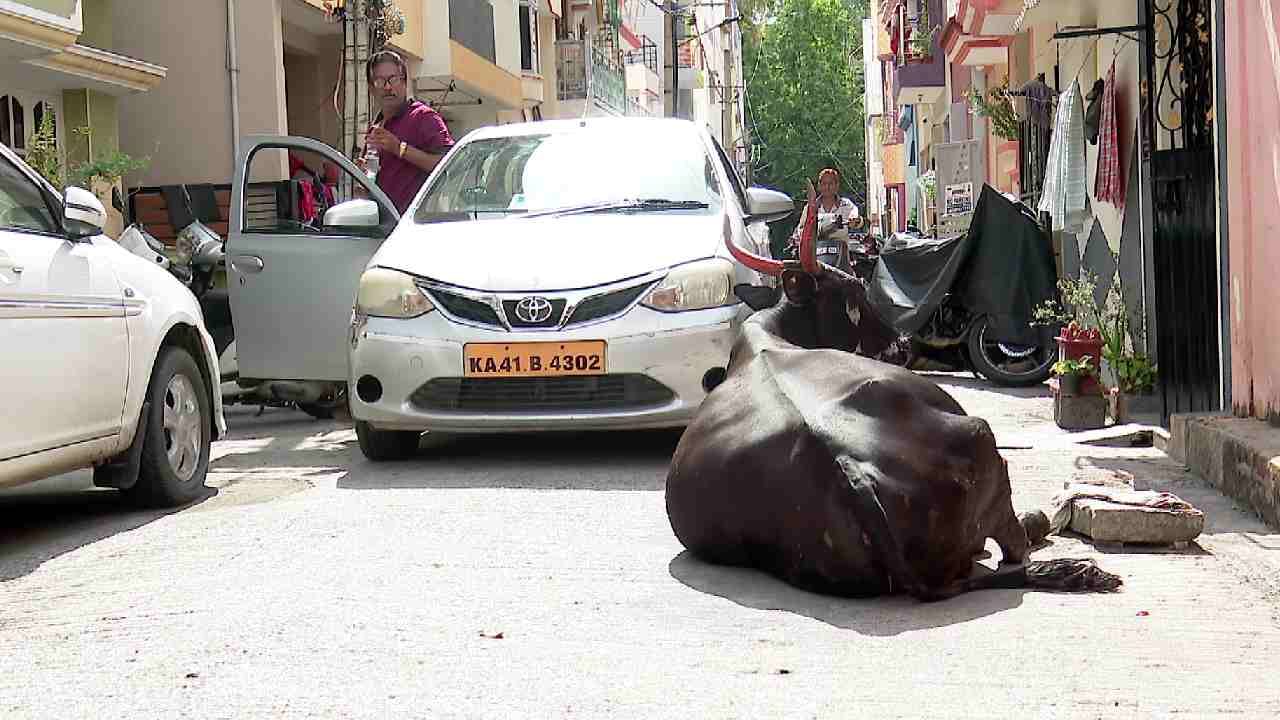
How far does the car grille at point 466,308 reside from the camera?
822cm

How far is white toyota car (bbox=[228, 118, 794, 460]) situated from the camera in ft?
→ 26.7

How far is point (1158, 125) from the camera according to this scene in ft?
34.0

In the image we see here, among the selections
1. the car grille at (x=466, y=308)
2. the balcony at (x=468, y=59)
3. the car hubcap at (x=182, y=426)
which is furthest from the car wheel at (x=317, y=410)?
the balcony at (x=468, y=59)

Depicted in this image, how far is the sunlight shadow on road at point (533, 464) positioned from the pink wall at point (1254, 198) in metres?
2.87

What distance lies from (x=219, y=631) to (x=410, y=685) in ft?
3.01

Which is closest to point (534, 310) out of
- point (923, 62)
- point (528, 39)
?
point (923, 62)

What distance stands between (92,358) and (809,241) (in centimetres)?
303

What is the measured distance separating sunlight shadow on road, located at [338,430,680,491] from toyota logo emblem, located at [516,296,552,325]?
77cm

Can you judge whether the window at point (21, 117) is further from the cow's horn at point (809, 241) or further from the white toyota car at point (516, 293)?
the cow's horn at point (809, 241)

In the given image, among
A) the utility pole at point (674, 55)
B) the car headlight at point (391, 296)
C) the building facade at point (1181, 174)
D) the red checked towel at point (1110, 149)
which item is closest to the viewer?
the building facade at point (1181, 174)

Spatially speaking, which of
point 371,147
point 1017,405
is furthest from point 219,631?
point 1017,405

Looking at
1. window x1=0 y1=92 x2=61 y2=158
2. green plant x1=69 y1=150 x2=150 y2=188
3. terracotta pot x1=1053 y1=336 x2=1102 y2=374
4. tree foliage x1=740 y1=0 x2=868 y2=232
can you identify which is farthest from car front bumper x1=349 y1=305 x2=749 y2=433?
tree foliage x1=740 y1=0 x2=868 y2=232

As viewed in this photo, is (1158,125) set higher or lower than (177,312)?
higher

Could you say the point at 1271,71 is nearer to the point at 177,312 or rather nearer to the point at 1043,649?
the point at 1043,649
